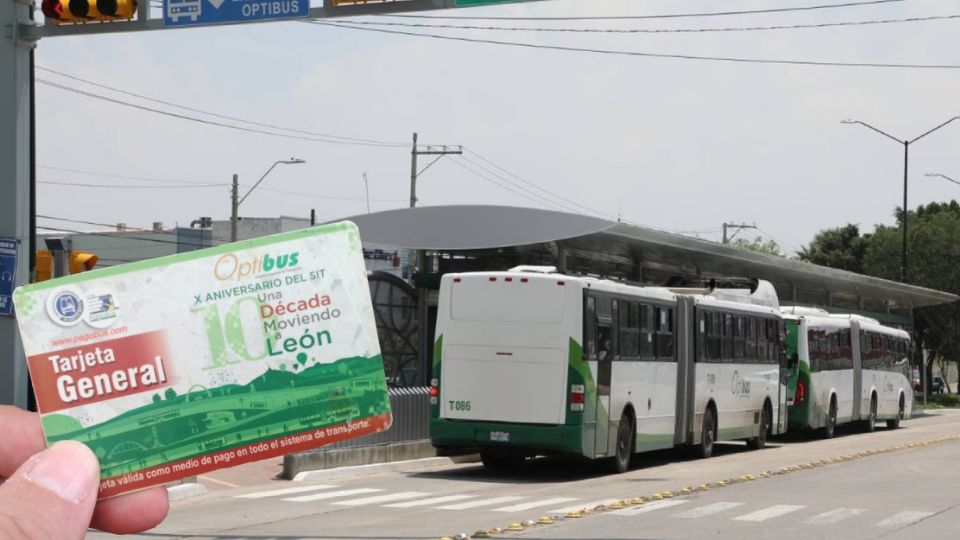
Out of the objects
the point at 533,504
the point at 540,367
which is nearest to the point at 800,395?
the point at 540,367

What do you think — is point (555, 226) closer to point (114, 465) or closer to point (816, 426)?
point (816, 426)

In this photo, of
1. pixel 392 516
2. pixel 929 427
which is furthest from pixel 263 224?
pixel 392 516

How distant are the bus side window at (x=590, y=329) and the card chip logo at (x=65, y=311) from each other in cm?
2071

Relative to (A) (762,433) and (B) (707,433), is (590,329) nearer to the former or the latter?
(B) (707,433)

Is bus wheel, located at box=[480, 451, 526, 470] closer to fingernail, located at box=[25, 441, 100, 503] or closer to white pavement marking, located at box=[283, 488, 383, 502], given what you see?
white pavement marking, located at box=[283, 488, 383, 502]

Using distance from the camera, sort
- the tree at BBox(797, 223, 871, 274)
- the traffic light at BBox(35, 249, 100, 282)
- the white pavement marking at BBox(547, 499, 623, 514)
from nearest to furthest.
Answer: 1. the traffic light at BBox(35, 249, 100, 282)
2. the white pavement marking at BBox(547, 499, 623, 514)
3. the tree at BBox(797, 223, 871, 274)

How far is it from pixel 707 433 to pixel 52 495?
90.4 feet

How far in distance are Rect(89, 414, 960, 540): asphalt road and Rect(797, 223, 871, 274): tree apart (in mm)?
62756

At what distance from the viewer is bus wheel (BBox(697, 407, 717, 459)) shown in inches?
1155

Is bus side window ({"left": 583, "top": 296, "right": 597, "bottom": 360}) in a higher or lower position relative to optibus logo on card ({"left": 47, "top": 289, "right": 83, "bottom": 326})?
higher

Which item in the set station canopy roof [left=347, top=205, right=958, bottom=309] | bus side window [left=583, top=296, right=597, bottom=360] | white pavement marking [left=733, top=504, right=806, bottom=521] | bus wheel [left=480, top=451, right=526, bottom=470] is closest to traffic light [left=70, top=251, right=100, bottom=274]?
white pavement marking [left=733, top=504, right=806, bottom=521]

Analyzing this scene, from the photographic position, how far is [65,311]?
2.52 meters

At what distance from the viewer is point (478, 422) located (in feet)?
76.1

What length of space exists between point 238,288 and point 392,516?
575 inches
